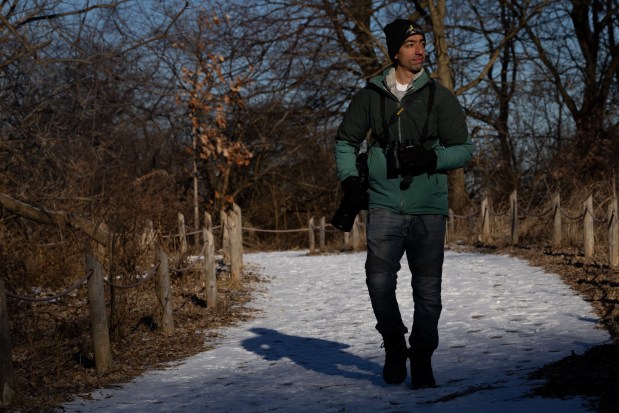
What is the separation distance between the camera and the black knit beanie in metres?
5.48

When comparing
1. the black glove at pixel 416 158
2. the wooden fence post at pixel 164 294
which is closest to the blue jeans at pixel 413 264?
the black glove at pixel 416 158

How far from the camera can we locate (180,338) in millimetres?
8984

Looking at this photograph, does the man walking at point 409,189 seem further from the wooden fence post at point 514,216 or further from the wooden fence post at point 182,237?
the wooden fence post at point 514,216

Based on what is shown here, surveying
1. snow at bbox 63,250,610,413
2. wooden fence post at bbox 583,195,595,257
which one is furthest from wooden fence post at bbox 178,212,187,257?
wooden fence post at bbox 583,195,595,257

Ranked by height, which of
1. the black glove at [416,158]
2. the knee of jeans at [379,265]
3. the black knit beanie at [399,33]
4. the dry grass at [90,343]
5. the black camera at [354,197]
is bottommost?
the dry grass at [90,343]

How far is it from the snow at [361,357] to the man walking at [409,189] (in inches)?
18.8

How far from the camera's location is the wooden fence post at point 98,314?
23.1ft

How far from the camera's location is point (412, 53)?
18.0ft

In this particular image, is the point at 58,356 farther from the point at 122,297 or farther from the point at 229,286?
the point at 229,286

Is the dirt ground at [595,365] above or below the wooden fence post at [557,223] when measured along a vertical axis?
Result: below

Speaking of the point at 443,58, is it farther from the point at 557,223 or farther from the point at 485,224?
the point at 557,223

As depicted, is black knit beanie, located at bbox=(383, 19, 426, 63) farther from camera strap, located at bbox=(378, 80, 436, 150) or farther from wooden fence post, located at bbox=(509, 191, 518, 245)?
wooden fence post, located at bbox=(509, 191, 518, 245)

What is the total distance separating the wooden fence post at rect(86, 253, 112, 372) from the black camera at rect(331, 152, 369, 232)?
2417 mm

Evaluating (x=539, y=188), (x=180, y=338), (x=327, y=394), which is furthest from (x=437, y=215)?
(x=539, y=188)
